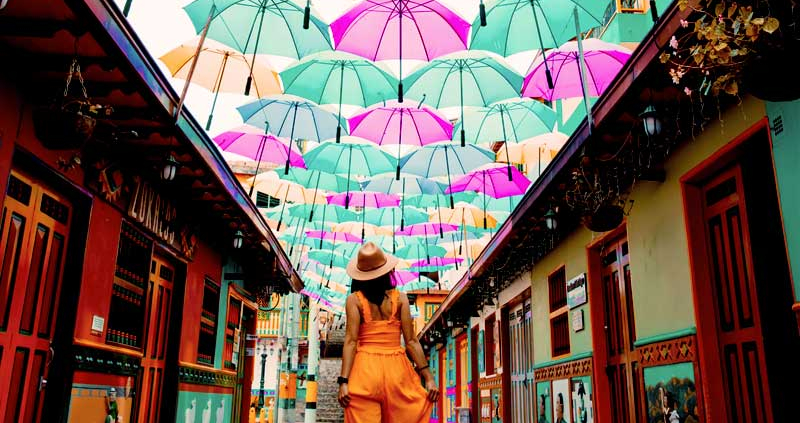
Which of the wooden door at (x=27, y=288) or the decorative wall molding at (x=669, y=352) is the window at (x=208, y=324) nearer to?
the wooden door at (x=27, y=288)

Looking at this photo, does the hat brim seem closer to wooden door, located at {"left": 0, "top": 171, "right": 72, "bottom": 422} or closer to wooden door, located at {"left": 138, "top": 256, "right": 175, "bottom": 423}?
wooden door, located at {"left": 0, "top": 171, "right": 72, "bottom": 422}

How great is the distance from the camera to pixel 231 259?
11781mm

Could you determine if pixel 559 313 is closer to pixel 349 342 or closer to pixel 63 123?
pixel 349 342

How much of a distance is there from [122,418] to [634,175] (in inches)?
233

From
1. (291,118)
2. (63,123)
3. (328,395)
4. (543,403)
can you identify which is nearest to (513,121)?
(291,118)

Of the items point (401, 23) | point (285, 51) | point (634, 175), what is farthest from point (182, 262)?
point (634, 175)

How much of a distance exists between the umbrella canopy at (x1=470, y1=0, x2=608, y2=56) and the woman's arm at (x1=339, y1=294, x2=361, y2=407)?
14.7 ft

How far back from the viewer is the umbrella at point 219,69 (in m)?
8.27

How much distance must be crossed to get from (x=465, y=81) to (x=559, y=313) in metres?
3.64

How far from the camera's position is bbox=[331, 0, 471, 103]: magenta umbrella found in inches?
300

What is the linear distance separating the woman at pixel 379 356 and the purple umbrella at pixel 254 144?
607 cm

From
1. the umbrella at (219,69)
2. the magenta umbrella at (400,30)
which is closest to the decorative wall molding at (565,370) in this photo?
the magenta umbrella at (400,30)

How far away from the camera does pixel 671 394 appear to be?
18.1 feet

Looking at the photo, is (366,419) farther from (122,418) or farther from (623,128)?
(122,418)
